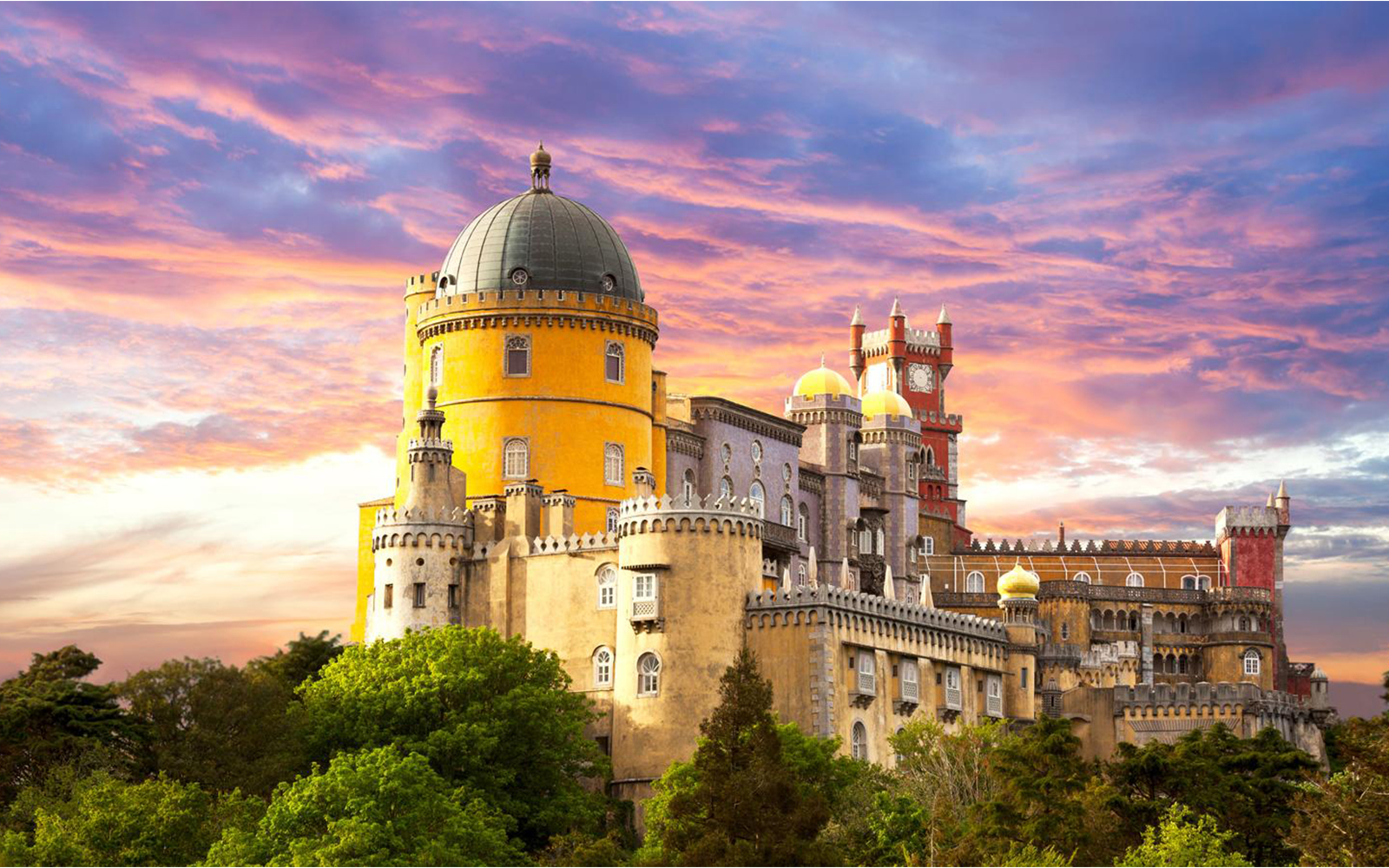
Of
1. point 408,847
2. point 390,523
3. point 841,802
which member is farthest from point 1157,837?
point 390,523

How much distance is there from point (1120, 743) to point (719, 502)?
18.6 metres

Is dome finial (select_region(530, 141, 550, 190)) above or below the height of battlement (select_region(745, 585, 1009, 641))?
above

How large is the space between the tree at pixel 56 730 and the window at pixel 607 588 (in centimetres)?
1870

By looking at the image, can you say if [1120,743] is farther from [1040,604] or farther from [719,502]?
[1040,604]

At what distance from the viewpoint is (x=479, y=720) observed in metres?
92.4

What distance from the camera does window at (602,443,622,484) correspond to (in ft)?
347

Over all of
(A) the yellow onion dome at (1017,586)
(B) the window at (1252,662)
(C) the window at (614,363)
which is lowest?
(B) the window at (1252,662)

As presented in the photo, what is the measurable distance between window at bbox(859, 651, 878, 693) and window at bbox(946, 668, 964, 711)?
6.34 meters

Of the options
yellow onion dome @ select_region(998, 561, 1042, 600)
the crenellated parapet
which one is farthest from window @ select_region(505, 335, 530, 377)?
yellow onion dome @ select_region(998, 561, 1042, 600)

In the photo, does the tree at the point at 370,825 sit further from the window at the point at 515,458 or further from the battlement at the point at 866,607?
the window at the point at 515,458

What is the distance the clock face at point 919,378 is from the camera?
184125mm

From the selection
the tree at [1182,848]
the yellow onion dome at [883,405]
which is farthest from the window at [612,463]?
the yellow onion dome at [883,405]

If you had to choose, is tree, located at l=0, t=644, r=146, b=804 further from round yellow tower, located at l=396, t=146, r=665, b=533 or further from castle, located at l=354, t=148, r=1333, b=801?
round yellow tower, located at l=396, t=146, r=665, b=533

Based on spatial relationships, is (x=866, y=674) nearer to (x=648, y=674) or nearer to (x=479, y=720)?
(x=648, y=674)
